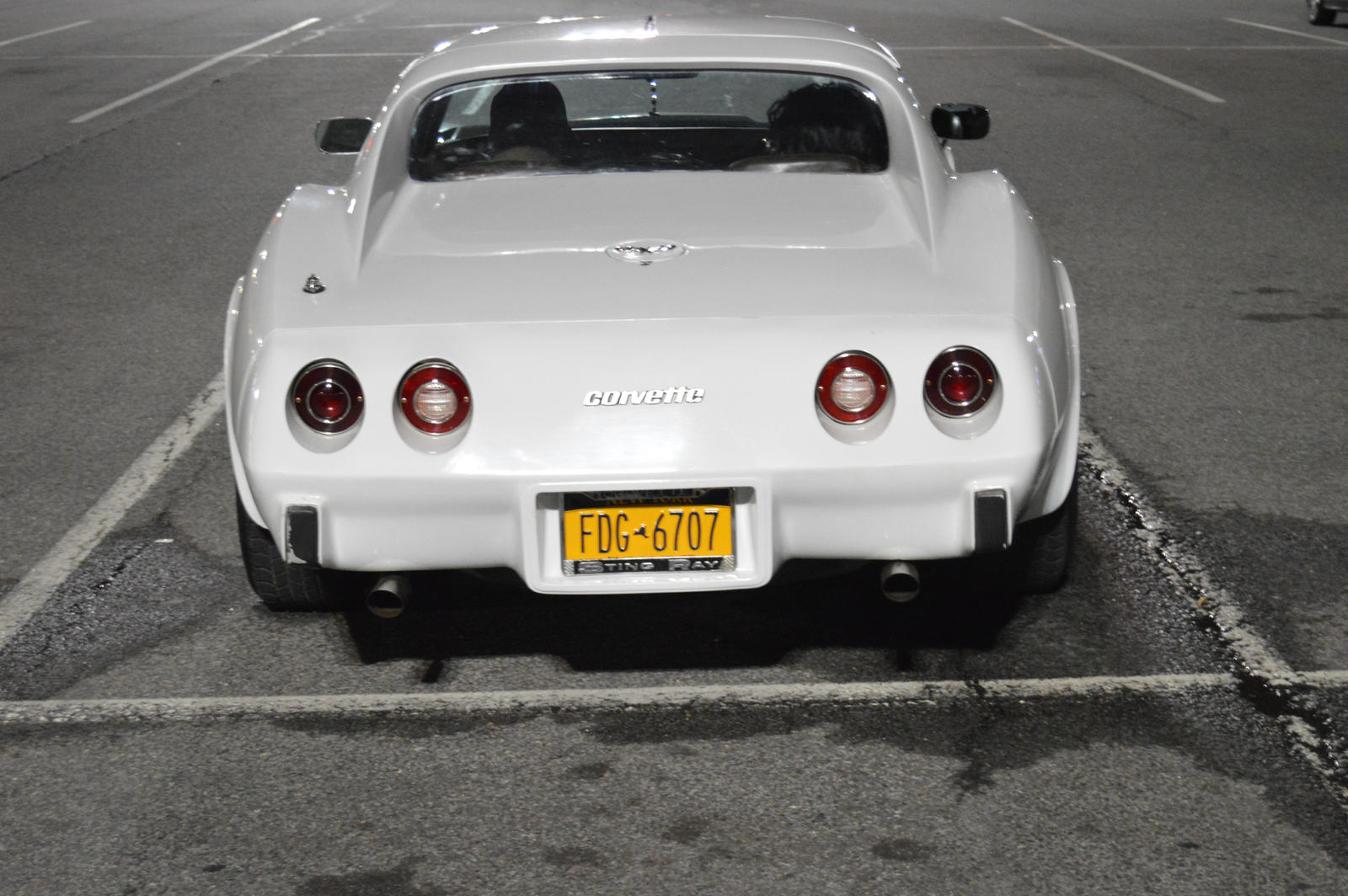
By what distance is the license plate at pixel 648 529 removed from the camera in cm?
347

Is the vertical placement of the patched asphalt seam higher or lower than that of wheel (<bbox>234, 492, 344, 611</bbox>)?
lower

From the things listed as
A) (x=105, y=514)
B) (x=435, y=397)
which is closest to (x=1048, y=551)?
(x=435, y=397)

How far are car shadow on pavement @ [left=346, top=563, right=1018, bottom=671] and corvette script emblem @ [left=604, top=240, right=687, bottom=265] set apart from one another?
33.1 inches

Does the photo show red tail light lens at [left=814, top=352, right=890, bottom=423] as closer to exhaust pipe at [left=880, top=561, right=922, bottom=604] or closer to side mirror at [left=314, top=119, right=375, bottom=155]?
exhaust pipe at [left=880, top=561, right=922, bottom=604]

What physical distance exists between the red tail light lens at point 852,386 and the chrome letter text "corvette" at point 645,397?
269 mm

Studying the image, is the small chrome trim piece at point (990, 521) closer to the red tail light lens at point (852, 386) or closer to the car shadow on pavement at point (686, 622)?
the red tail light lens at point (852, 386)

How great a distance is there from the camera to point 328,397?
3.47 meters

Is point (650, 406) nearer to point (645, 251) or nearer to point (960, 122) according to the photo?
point (645, 251)

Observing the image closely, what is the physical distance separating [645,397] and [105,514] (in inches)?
95.7

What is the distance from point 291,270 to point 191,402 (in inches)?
104

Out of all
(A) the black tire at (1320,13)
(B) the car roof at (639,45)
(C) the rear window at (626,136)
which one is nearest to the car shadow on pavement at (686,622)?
(C) the rear window at (626,136)

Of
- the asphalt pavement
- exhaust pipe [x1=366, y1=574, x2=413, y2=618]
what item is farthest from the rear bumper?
the asphalt pavement

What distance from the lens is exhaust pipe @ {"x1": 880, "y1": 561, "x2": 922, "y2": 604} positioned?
3.59m

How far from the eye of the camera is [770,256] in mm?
3748
